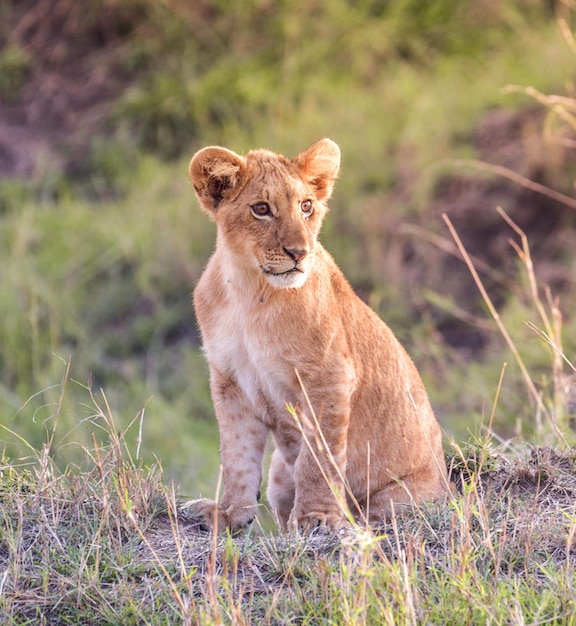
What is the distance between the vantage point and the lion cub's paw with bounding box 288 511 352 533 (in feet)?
13.8

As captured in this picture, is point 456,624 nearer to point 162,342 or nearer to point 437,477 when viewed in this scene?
point 437,477

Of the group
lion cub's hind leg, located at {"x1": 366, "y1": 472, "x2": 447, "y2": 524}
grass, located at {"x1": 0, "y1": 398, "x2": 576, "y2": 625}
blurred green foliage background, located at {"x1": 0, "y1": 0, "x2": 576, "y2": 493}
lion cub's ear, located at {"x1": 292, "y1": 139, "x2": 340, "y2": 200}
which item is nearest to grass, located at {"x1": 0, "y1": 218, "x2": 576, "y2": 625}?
grass, located at {"x1": 0, "y1": 398, "x2": 576, "y2": 625}

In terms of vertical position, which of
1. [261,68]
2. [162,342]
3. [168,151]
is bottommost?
[162,342]

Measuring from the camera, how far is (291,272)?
14.4ft

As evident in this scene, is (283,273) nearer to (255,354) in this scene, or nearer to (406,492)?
(255,354)

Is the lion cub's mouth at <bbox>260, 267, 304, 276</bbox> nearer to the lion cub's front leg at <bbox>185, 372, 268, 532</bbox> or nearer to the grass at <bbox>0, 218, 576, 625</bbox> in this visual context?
the lion cub's front leg at <bbox>185, 372, 268, 532</bbox>

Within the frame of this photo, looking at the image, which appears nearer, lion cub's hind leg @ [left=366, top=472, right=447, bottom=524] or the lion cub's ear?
lion cub's hind leg @ [left=366, top=472, right=447, bottom=524]

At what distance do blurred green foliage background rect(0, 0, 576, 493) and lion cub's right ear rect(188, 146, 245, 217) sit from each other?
273 cm

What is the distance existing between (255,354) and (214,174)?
781 millimetres

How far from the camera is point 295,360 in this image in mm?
4445

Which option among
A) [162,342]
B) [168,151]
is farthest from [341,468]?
[168,151]

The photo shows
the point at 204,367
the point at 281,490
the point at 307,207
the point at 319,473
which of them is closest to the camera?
the point at 319,473

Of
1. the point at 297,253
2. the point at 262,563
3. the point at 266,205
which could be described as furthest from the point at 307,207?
the point at 262,563

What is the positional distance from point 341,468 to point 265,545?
0.79 metres
